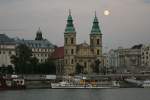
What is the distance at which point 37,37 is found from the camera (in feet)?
650

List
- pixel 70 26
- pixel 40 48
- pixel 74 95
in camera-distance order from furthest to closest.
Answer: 1. pixel 40 48
2. pixel 70 26
3. pixel 74 95

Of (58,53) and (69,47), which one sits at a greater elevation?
(69,47)

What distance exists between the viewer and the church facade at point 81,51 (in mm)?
159875

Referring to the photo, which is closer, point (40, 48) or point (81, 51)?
point (81, 51)

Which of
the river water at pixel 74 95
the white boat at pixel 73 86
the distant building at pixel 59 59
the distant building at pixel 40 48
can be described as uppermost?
the distant building at pixel 40 48

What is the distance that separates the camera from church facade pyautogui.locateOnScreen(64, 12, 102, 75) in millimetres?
159875

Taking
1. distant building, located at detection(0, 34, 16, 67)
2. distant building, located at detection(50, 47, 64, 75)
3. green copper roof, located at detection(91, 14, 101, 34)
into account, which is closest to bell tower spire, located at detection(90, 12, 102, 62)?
green copper roof, located at detection(91, 14, 101, 34)

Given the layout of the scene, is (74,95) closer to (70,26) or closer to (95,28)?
(70,26)

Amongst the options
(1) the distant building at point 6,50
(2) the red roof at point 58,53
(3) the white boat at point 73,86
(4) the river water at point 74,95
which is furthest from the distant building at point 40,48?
(4) the river water at point 74,95

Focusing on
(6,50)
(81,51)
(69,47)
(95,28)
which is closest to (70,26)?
(69,47)

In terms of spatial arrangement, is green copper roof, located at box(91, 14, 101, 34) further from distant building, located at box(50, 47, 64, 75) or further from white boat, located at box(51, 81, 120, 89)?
white boat, located at box(51, 81, 120, 89)

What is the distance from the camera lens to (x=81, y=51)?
164m

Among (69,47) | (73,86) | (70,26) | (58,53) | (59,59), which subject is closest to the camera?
(73,86)

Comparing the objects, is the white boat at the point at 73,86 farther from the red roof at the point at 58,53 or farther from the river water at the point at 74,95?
the red roof at the point at 58,53
